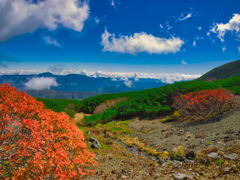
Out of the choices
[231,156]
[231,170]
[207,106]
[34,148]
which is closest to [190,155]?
[231,156]

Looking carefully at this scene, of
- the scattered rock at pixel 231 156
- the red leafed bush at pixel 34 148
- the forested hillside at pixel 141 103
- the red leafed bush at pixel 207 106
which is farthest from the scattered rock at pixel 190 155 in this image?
the forested hillside at pixel 141 103

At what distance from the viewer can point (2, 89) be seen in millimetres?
8977

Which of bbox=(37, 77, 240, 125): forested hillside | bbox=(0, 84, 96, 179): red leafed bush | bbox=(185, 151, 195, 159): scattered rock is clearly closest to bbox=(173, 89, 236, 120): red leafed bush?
bbox=(37, 77, 240, 125): forested hillside

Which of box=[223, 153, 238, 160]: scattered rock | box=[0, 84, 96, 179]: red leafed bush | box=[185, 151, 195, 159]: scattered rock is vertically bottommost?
box=[185, 151, 195, 159]: scattered rock

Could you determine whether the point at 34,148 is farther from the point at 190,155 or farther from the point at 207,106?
the point at 207,106

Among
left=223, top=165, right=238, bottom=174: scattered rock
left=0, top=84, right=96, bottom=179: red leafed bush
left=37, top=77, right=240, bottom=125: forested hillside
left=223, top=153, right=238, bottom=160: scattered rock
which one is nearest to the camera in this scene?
left=0, top=84, right=96, bottom=179: red leafed bush

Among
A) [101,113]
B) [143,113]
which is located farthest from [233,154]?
[101,113]

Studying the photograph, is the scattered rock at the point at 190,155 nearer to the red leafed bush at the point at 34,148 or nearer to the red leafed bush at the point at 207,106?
the red leafed bush at the point at 34,148

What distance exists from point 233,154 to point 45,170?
10222mm

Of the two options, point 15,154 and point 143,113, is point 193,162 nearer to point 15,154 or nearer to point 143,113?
point 15,154

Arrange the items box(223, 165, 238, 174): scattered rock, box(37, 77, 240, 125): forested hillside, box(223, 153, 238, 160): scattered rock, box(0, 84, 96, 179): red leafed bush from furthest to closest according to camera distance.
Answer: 1. box(37, 77, 240, 125): forested hillside
2. box(223, 153, 238, 160): scattered rock
3. box(223, 165, 238, 174): scattered rock
4. box(0, 84, 96, 179): red leafed bush

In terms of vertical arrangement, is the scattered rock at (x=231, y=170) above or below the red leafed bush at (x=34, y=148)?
below

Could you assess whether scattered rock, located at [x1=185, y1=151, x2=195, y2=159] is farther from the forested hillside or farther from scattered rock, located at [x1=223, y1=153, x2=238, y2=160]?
the forested hillside

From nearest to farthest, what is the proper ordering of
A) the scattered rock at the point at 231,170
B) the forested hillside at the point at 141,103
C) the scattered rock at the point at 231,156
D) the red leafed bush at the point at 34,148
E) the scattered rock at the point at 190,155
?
the red leafed bush at the point at 34,148 → the scattered rock at the point at 231,170 → the scattered rock at the point at 231,156 → the scattered rock at the point at 190,155 → the forested hillside at the point at 141,103
